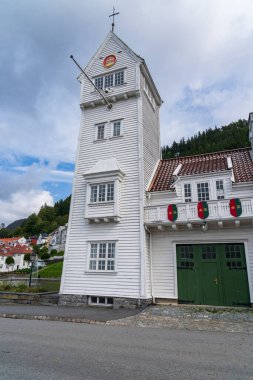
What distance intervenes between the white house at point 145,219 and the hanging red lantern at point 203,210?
0.05 meters

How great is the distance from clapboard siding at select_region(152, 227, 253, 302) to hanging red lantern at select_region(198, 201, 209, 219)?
1.23 m

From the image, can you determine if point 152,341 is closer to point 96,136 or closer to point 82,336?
point 82,336

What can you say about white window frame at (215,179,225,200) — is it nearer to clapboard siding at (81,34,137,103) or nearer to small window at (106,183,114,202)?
small window at (106,183,114,202)

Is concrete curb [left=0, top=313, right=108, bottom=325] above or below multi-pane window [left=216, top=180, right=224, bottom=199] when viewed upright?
below

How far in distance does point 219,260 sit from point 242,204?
10.5 ft

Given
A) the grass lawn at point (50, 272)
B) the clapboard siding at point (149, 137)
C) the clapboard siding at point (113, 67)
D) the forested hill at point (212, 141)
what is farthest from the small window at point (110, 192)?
the forested hill at point (212, 141)

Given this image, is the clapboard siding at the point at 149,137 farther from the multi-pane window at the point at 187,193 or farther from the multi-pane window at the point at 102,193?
the multi-pane window at the point at 187,193

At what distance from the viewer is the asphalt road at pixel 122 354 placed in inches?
193

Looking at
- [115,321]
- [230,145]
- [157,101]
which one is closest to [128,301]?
[115,321]

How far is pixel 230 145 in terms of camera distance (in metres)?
96.4

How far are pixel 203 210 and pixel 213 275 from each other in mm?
3474

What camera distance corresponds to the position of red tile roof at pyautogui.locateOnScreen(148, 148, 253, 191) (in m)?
15.5

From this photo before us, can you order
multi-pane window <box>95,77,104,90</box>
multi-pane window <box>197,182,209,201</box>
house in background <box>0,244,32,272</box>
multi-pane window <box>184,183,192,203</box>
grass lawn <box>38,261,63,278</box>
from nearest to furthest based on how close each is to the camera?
multi-pane window <box>197,182,209,201</box> < multi-pane window <box>184,183,192,203</box> < multi-pane window <box>95,77,104,90</box> < grass lawn <box>38,261,63,278</box> < house in background <box>0,244,32,272</box>

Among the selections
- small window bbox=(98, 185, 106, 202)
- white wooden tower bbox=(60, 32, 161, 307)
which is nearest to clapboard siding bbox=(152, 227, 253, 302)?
white wooden tower bbox=(60, 32, 161, 307)
